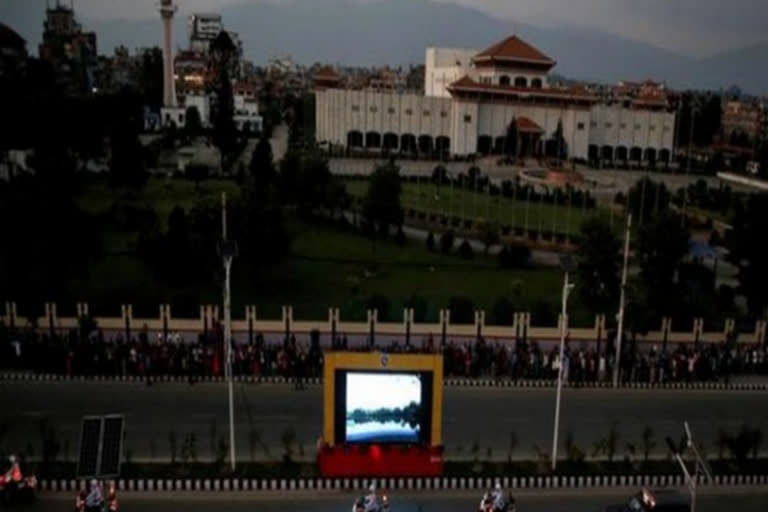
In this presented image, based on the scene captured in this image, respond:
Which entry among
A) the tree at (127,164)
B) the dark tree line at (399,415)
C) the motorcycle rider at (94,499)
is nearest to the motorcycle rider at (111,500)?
the motorcycle rider at (94,499)

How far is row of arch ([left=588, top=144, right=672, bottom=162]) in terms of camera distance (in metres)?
73.7

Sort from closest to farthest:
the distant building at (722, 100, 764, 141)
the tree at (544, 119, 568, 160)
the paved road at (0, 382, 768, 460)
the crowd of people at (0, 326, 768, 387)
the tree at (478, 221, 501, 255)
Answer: the paved road at (0, 382, 768, 460) → the crowd of people at (0, 326, 768, 387) → the tree at (478, 221, 501, 255) → the tree at (544, 119, 568, 160) → the distant building at (722, 100, 764, 141)

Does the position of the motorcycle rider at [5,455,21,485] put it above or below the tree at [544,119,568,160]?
below

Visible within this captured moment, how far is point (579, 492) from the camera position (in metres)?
15.1

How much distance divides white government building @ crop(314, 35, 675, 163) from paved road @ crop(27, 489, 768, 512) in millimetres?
58179

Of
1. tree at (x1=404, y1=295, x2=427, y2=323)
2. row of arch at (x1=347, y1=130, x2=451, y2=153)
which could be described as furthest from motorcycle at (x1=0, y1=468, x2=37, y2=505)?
row of arch at (x1=347, y1=130, x2=451, y2=153)

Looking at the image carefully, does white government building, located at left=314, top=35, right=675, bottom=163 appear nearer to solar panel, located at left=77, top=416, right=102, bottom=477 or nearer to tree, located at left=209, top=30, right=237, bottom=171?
tree, located at left=209, top=30, right=237, bottom=171

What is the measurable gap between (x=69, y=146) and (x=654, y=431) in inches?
1571

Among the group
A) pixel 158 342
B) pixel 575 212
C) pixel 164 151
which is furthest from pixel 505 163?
pixel 158 342

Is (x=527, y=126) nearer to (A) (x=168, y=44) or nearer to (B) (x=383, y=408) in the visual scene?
(A) (x=168, y=44)

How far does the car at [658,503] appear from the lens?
12844 millimetres

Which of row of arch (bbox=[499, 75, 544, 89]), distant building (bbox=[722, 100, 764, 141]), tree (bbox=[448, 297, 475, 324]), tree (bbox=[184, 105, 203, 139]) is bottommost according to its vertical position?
tree (bbox=[448, 297, 475, 324])

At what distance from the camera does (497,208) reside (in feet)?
157

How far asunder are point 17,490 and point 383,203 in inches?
978
